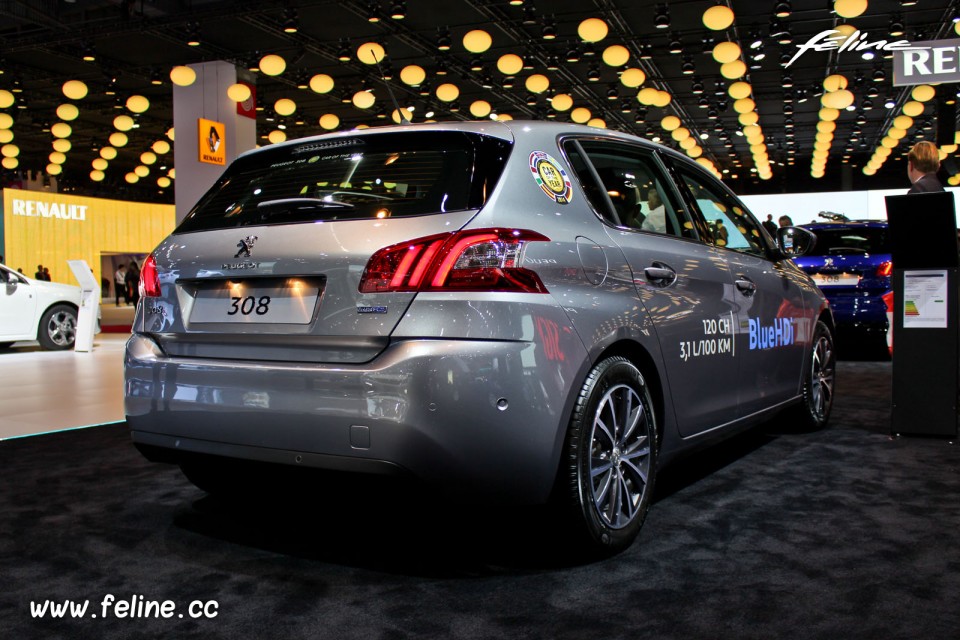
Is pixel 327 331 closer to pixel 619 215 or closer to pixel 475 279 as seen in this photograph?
pixel 475 279

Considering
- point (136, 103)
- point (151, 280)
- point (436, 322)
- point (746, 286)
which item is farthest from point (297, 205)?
point (136, 103)

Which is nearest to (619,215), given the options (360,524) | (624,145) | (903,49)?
(624,145)

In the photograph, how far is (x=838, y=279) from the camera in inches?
340

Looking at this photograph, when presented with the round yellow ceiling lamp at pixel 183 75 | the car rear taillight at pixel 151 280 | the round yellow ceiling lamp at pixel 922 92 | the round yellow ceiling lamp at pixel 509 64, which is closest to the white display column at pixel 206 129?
the round yellow ceiling lamp at pixel 183 75

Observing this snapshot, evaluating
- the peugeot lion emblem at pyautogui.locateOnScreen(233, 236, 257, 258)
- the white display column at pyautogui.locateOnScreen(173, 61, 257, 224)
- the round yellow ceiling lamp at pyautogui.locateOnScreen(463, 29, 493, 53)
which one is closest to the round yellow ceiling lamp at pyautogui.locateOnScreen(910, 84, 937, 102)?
the round yellow ceiling lamp at pyautogui.locateOnScreen(463, 29, 493, 53)

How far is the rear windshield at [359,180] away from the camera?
8.14ft

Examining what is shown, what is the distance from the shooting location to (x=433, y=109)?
21219 mm

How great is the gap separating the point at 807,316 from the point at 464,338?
2.94 metres

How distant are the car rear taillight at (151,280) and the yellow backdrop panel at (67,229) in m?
24.3

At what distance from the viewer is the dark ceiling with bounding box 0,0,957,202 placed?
13648 millimetres

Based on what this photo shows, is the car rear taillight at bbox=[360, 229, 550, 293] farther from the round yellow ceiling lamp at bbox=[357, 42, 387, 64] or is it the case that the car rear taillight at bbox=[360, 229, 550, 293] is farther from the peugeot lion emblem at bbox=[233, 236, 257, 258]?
the round yellow ceiling lamp at bbox=[357, 42, 387, 64]

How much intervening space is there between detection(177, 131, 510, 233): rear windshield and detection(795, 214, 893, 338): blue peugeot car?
22.9ft

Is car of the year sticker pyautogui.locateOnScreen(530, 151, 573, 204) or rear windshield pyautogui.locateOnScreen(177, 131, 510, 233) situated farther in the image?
car of the year sticker pyautogui.locateOnScreen(530, 151, 573, 204)

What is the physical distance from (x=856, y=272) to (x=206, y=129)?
388 inches
